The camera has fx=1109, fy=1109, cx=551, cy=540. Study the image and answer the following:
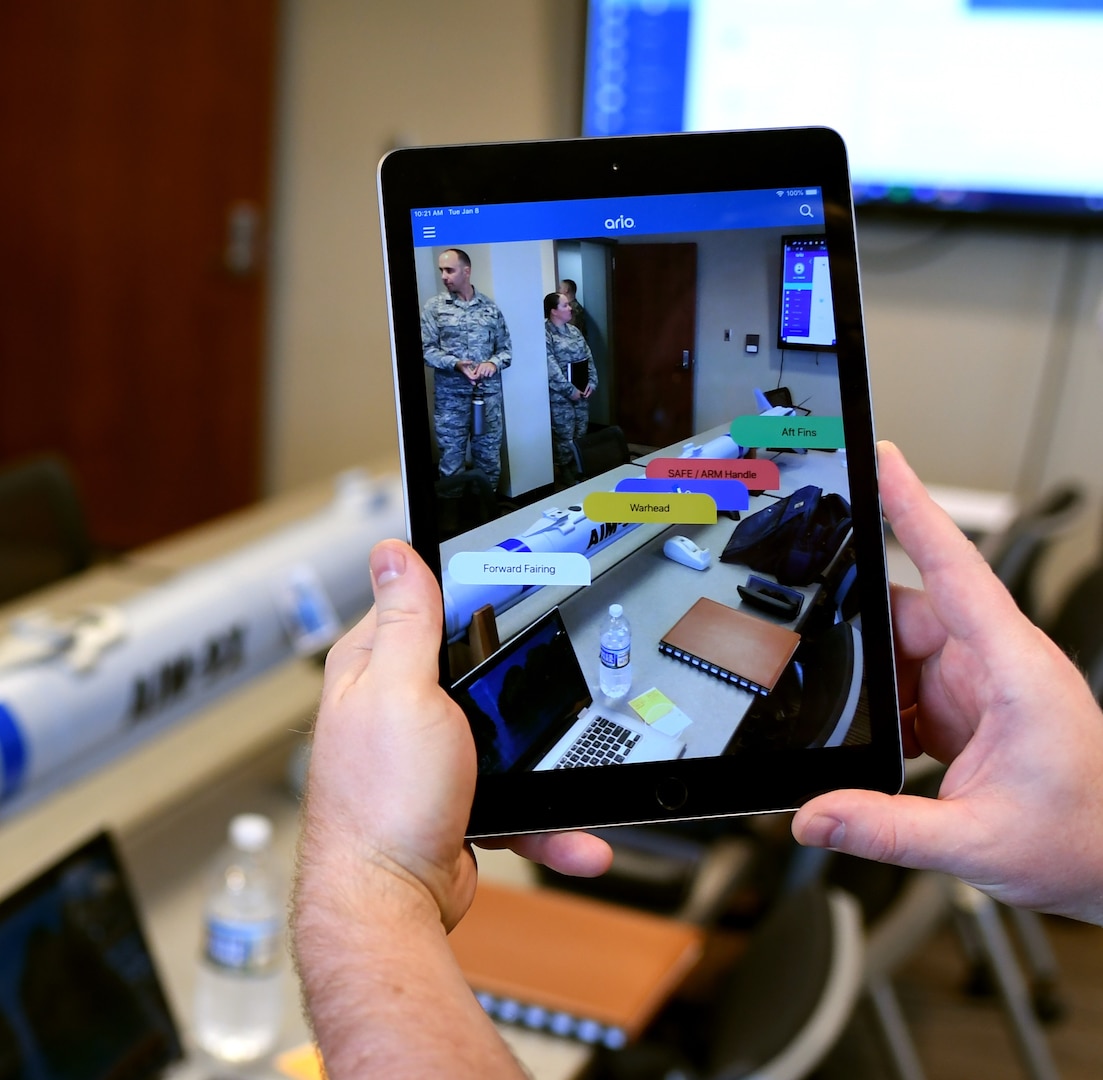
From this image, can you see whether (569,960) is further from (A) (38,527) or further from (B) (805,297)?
(A) (38,527)

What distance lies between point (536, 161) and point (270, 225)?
2880 millimetres

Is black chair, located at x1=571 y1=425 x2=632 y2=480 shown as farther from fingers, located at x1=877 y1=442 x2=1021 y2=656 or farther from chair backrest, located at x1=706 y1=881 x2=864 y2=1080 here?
chair backrest, located at x1=706 y1=881 x2=864 y2=1080

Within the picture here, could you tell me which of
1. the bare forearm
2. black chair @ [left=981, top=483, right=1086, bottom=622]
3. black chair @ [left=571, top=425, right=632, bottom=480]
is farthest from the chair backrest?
black chair @ [left=981, top=483, right=1086, bottom=622]

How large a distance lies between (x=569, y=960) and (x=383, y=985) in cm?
68

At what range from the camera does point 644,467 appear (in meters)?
0.68

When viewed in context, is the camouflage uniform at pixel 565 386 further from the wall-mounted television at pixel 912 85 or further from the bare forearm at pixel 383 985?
the wall-mounted television at pixel 912 85

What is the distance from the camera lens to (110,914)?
1.04m

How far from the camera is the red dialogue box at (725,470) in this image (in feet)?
2.24

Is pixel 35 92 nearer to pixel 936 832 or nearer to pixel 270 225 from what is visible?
pixel 270 225

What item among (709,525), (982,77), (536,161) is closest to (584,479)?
(709,525)

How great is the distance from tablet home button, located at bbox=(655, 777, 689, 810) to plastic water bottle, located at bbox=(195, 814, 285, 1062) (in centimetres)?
62

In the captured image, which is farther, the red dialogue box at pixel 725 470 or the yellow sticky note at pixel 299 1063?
the yellow sticky note at pixel 299 1063

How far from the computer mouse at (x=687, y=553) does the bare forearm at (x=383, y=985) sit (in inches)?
9.8

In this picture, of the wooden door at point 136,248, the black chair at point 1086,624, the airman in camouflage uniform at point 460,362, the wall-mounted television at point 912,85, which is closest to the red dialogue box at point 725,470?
the airman in camouflage uniform at point 460,362
